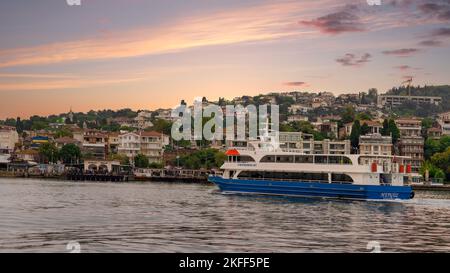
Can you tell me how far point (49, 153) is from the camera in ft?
241

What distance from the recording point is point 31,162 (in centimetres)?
7362

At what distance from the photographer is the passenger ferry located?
3188cm

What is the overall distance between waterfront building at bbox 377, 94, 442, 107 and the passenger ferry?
48.8 m

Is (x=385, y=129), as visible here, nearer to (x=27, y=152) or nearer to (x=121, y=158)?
(x=121, y=158)

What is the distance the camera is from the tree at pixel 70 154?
236 feet

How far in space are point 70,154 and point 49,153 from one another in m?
2.99

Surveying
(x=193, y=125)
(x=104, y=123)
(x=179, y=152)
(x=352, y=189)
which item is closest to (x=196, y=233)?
(x=352, y=189)

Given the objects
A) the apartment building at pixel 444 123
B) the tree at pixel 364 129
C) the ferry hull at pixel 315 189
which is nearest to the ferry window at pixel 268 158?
the ferry hull at pixel 315 189

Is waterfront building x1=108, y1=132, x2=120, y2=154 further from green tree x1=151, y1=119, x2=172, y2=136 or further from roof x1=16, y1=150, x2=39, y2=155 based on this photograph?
roof x1=16, y1=150, x2=39, y2=155

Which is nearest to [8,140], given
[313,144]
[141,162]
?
[141,162]

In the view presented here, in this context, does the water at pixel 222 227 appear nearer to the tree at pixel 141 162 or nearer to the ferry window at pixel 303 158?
the ferry window at pixel 303 158

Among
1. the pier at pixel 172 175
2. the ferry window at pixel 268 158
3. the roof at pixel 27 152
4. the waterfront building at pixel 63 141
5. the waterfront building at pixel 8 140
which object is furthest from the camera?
the waterfront building at pixel 8 140

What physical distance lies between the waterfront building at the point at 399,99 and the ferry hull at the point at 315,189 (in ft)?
163
